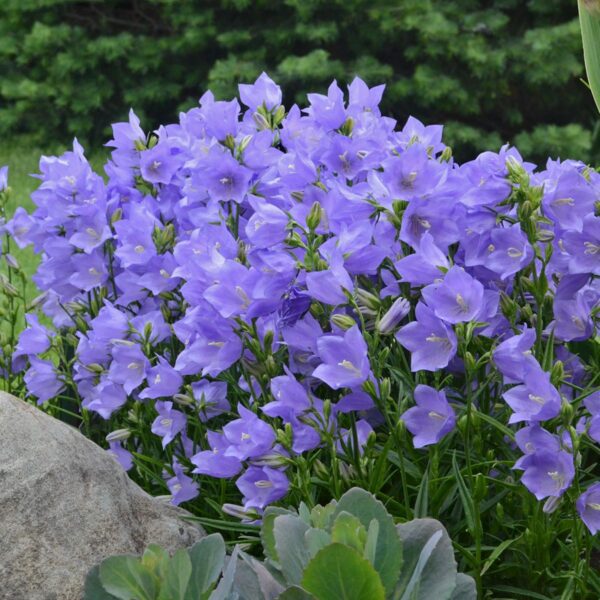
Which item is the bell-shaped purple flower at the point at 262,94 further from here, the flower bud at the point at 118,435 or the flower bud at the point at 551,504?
the flower bud at the point at 551,504

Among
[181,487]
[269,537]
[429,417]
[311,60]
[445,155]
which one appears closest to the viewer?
[269,537]

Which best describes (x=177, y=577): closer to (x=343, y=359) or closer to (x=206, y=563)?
(x=206, y=563)

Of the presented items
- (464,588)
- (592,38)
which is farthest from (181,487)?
(592,38)

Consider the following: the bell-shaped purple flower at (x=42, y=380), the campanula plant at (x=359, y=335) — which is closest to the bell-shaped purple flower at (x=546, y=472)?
the campanula plant at (x=359, y=335)

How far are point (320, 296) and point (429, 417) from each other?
28 cm

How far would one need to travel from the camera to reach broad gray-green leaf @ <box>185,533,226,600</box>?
121cm

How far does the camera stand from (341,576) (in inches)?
42.6

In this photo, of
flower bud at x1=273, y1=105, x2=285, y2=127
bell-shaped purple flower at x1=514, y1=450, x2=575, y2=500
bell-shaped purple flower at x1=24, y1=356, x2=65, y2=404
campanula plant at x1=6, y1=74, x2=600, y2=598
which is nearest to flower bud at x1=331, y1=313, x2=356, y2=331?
campanula plant at x1=6, y1=74, x2=600, y2=598

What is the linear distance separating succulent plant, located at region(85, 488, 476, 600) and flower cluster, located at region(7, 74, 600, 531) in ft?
1.07

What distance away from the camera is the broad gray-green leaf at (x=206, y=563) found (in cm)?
121

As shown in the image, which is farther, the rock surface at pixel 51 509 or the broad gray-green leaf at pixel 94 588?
the rock surface at pixel 51 509

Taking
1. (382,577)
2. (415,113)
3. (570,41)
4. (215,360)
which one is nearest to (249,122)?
(215,360)

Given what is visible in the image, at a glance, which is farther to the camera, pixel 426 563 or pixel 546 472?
pixel 546 472

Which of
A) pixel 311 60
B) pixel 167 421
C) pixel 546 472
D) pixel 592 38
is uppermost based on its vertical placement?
pixel 592 38
